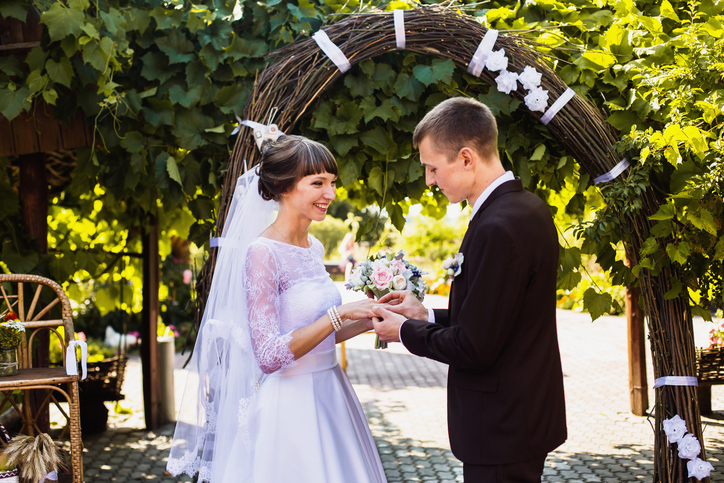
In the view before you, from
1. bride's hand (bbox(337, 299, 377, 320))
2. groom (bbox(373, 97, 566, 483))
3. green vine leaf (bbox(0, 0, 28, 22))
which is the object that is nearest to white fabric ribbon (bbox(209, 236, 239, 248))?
bride's hand (bbox(337, 299, 377, 320))

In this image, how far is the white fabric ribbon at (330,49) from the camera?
3.22 m

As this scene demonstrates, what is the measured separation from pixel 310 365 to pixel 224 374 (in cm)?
40

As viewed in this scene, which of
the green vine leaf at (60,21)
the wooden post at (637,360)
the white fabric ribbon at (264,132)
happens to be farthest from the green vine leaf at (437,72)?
the wooden post at (637,360)

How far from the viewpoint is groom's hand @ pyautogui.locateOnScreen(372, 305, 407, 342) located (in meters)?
2.16

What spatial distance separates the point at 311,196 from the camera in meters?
2.59

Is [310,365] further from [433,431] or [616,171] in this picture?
[433,431]

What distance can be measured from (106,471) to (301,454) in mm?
2920

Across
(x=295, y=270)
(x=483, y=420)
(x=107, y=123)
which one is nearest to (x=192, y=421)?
(x=295, y=270)

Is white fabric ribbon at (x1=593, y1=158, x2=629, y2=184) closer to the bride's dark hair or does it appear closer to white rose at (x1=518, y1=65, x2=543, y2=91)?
white rose at (x1=518, y1=65, x2=543, y2=91)

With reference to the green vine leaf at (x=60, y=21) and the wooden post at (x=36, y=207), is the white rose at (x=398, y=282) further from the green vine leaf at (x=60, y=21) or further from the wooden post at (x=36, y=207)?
the wooden post at (x=36, y=207)

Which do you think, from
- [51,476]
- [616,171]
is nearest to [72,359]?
[51,476]

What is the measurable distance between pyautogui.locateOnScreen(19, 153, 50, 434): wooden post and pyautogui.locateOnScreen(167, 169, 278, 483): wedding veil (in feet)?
6.30

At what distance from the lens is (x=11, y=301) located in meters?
3.72

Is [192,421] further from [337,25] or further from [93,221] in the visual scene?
[93,221]
